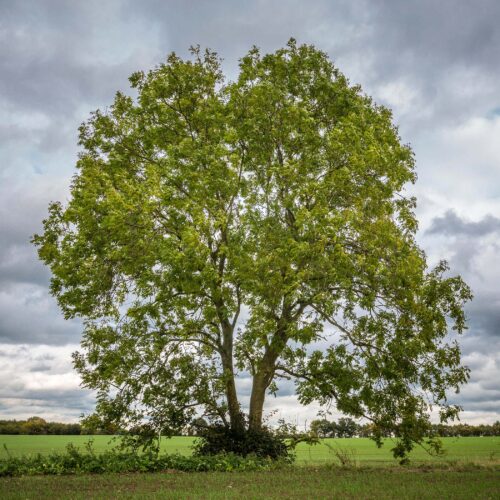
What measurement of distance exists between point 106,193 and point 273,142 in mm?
7297

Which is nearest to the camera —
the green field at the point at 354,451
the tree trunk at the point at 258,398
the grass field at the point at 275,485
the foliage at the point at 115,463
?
the grass field at the point at 275,485

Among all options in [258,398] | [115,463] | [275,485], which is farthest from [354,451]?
[275,485]

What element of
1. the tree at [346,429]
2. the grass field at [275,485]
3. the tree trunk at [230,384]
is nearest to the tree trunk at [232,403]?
the tree trunk at [230,384]

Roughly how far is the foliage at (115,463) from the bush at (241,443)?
138 cm

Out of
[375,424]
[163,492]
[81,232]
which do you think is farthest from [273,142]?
[163,492]

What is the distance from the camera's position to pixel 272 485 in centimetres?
1410

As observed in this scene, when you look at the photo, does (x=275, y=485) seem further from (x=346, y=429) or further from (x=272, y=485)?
(x=346, y=429)

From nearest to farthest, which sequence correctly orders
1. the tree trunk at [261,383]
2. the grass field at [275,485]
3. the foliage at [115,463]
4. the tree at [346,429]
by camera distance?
1. the grass field at [275,485]
2. the foliage at [115,463]
3. the tree trunk at [261,383]
4. the tree at [346,429]

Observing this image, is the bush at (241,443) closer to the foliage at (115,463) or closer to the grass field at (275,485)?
the foliage at (115,463)

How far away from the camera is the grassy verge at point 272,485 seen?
12.2 m

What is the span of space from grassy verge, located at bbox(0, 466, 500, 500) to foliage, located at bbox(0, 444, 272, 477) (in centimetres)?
112

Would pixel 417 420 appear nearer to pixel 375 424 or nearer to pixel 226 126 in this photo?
pixel 375 424

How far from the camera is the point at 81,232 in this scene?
68.9 ft

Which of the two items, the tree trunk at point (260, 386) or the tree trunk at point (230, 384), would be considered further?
the tree trunk at point (260, 386)
